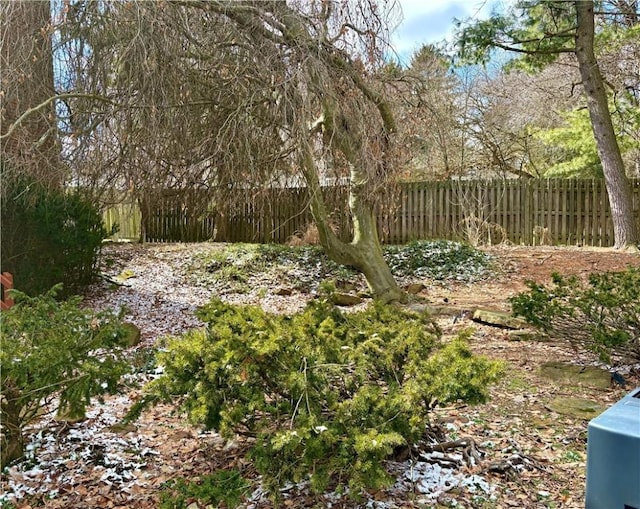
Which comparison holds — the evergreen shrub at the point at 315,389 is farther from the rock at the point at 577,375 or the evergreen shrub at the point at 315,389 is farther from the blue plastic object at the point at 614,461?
the rock at the point at 577,375

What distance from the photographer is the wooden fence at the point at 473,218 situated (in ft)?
31.4

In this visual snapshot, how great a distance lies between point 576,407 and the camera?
299 centimetres

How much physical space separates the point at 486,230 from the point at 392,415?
854 centimetres

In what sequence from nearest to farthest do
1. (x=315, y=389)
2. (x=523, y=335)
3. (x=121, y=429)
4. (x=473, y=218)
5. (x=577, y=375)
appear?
1. (x=315, y=389)
2. (x=121, y=429)
3. (x=577, y=375)
4. (x=523, y=335)
5. (x=473, y=218)

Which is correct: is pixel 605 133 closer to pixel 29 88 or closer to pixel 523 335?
pixel 523 335

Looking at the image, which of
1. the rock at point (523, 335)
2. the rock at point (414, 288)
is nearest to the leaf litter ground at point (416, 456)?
the rock at point (523, 335)

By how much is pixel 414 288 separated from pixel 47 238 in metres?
4.57

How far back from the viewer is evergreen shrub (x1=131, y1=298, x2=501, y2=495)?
5.85ft

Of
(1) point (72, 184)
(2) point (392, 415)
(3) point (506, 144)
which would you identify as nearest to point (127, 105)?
(1) point (72, 184)

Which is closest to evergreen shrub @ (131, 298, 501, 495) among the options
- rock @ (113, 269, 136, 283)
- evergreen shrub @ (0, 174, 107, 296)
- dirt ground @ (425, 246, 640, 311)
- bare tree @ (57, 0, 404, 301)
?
bare tree @ (57, 0, 404, 301)

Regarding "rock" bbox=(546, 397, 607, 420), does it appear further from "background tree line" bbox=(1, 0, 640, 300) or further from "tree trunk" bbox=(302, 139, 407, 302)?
"tree trunk" bbox=(302, 139, 407, 302)

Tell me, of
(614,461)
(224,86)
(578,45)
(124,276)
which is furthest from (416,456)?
(578,45)

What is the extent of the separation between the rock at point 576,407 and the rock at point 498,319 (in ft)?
5.55

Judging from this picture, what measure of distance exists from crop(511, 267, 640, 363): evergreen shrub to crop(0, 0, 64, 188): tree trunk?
376 centimetres
